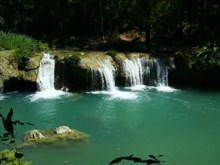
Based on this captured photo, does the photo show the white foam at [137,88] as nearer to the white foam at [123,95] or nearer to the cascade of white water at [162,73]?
the white foam at [123,95]

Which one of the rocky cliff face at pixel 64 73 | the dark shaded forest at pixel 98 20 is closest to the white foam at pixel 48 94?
the rocky cliff face at pixel 64 73

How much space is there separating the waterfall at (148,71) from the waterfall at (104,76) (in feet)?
2.94

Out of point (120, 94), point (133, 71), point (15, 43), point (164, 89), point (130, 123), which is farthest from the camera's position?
point (15, 43)

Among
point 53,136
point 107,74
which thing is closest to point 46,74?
point 107,74

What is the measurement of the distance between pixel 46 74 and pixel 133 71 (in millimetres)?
3950

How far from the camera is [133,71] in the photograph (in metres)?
19.9

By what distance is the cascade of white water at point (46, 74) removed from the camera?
1906cm

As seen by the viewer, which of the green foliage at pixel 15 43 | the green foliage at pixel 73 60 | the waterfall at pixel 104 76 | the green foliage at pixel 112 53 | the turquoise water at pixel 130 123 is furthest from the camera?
the green foliage at pixel 15 43

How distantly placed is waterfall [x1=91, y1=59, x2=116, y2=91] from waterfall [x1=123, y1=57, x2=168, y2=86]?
35.3 inches

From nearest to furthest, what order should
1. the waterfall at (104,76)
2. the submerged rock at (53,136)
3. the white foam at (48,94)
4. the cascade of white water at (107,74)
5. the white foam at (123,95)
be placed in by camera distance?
the submerged rock at (53,136) < the white foam at (123,95) < the white foam at (48,94) < the waterfall at (104,76) < the cascade of white water at (107,74)

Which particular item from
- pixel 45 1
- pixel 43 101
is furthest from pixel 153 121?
pixel 45 1

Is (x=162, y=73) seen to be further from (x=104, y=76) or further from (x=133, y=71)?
(x=104, y=76)

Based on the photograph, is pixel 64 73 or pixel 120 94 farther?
pixel 64 73

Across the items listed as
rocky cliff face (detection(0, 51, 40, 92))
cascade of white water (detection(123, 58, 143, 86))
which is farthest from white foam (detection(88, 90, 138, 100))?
rocky cliff face (detection(0, 51, 40, 92))
